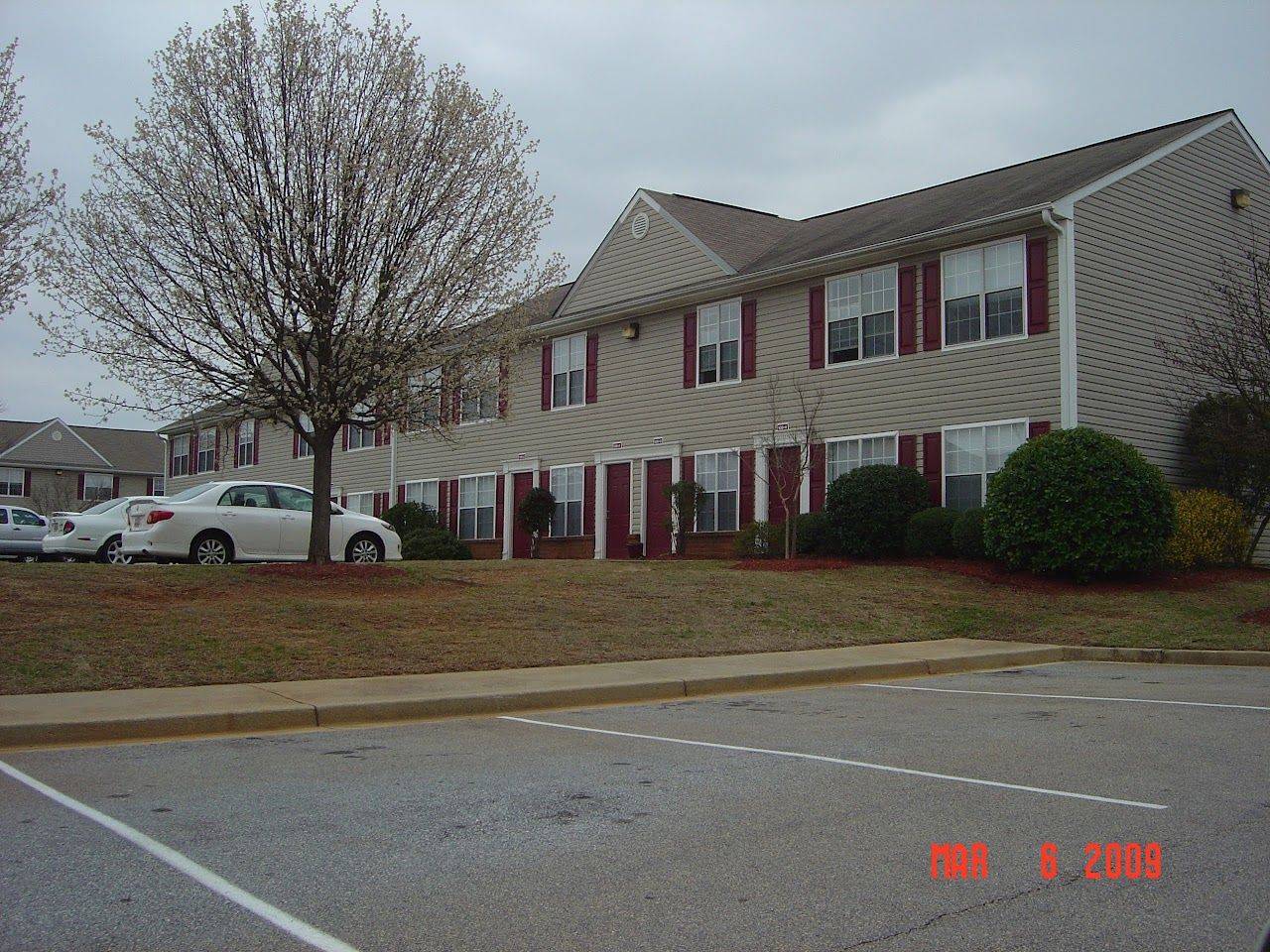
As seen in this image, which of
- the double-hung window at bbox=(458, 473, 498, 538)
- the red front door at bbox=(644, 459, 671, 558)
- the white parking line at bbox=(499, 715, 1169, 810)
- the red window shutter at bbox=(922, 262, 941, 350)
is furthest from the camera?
the double-hung window at bbox=(458, 473, 498, 538)

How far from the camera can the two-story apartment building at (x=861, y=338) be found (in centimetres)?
2111

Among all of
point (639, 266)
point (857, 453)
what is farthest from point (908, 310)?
point (639, 266)

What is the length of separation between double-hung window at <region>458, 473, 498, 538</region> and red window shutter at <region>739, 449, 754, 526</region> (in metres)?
8.76

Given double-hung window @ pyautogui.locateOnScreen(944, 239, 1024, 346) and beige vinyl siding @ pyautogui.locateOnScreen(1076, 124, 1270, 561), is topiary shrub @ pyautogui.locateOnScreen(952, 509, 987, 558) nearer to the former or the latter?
beige vinyl siding @ pyautogui.locateOnScreen(1076, 124, 1270, 561)

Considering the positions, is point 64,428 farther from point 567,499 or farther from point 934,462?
point 934,462

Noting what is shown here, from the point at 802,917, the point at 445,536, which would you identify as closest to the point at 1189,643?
the point at 802,917

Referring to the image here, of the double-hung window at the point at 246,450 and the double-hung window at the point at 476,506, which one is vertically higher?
the double-hung window at the point at 246,450

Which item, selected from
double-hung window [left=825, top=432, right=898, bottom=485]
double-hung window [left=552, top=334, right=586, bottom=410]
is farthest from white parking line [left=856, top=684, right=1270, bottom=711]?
double-hung window [left=552, top=334, right=586, bottom=410]

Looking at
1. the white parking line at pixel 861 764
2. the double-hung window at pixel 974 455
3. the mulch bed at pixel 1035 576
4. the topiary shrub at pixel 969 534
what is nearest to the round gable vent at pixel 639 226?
the double-hung window at pixel 974 455

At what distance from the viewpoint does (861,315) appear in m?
23.7

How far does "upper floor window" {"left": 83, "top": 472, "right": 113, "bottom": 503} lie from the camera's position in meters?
65.1

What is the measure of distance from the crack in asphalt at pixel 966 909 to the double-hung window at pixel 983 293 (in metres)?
17.3

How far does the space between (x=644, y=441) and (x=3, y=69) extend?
50.9 ft

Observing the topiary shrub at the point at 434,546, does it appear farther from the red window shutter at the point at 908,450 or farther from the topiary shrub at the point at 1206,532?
the topiary shrub at the point at 1206,532
